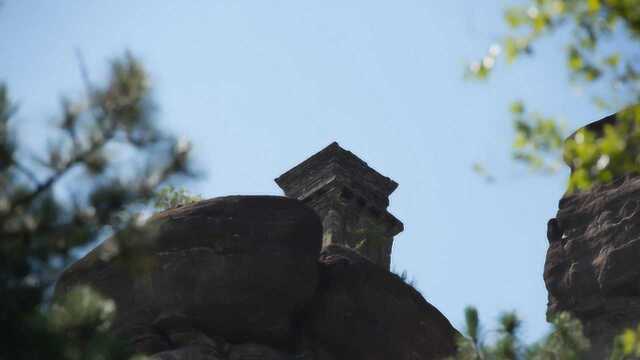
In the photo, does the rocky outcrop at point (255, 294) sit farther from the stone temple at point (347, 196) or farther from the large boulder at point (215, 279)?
the stone temple at point (347, 196)

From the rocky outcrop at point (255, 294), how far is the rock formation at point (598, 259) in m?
2.84

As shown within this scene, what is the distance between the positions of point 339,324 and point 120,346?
9.71m

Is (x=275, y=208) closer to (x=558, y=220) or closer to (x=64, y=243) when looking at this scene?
(x=558, y=220)

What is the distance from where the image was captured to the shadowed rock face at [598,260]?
15586mm

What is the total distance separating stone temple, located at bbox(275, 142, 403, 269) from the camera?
2364 cm

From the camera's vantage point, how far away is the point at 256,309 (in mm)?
17484

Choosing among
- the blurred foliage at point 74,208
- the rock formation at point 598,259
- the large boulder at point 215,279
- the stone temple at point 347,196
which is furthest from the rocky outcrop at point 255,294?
the blurred foliage at point 74,208

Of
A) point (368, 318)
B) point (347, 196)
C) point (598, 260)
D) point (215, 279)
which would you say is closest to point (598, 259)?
point (598, 260)

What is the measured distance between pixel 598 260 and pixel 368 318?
12.9 feet

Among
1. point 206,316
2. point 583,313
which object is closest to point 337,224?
point 206,316

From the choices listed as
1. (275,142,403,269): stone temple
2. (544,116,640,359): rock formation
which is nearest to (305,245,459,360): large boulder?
(544,116,640,359): rock formation

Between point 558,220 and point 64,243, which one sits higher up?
point 558,220

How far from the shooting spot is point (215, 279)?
17.4m

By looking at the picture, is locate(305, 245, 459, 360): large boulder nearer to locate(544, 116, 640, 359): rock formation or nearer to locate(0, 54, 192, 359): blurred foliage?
locate(544, 116, 640, 359): rock formation
